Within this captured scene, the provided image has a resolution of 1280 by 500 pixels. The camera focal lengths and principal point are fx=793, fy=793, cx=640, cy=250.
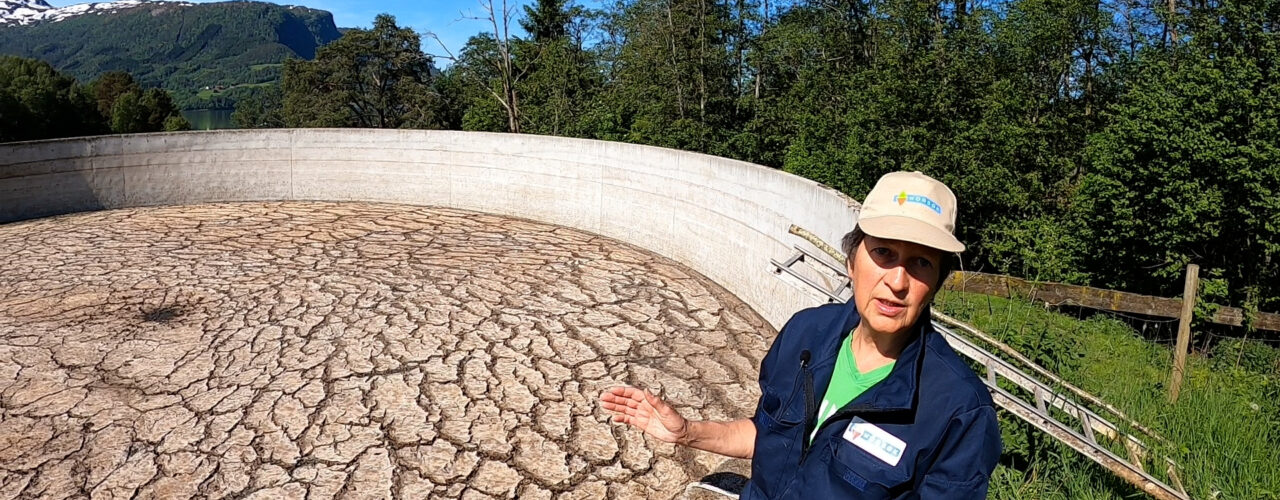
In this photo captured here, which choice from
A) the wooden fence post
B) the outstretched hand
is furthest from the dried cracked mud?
the wooden fence post

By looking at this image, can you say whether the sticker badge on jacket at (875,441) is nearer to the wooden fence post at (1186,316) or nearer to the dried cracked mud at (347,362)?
the dried cracked mud at (347,362)

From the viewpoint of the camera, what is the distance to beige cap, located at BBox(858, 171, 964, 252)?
1359 millimetres

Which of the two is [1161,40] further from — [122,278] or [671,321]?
[122,278]

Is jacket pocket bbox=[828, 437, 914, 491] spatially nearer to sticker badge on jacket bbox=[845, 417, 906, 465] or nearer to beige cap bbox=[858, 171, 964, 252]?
sticker badge on jacket bbox=[845, 417, 906, 465]

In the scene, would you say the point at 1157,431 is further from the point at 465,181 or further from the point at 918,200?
the point at 465,181

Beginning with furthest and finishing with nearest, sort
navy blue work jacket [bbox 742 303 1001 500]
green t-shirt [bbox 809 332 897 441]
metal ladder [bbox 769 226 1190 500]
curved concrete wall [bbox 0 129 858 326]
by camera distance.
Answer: curved concrete wall [bbox 0 129 858 326], metal ladder [bbox 769 226 1190 500], green t-shirt [bbox 809 332 897 441], navy blue work jacket [bbox 742 303 1001 500]

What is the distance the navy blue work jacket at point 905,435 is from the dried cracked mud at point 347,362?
259 cm

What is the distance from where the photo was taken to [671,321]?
6605 millimetres

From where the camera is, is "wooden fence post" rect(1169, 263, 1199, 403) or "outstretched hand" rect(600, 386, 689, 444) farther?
"wooden fence post" rect(1169, 263, 1199, 403)

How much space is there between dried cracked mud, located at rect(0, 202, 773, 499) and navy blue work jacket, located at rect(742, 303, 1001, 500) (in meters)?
2.59

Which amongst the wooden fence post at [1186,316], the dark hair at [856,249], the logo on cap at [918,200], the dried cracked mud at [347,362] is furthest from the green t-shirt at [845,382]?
the wooden fence post at [1186,316]

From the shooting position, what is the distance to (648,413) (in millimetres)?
1765

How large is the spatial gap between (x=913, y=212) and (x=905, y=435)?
1.27 ft

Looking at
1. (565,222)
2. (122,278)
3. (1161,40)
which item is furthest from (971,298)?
(1161,40)
